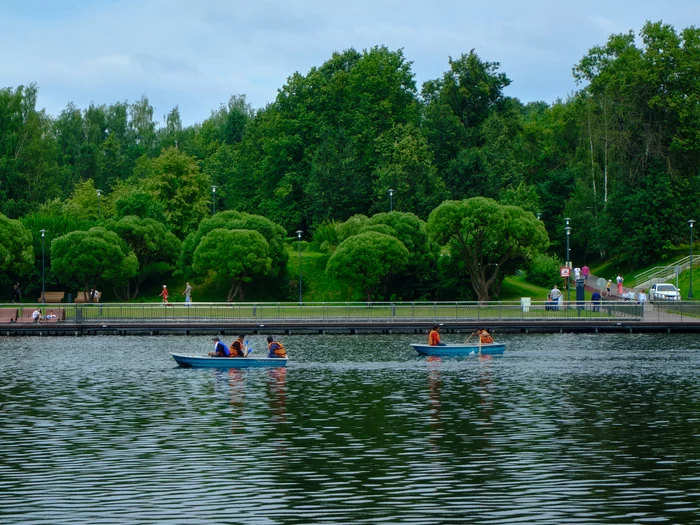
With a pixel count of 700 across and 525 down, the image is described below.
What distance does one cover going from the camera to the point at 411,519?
21422 millimetres

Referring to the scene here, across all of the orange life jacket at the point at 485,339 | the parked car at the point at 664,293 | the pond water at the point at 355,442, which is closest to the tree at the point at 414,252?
the parked car at the point at 664,293

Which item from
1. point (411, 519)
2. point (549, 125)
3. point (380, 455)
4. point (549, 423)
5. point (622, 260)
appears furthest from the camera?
point (549, 125)

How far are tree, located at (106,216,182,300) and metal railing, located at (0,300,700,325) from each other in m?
21.7

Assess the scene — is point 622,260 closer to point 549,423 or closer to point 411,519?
point 549,423

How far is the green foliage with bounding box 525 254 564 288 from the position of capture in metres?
102

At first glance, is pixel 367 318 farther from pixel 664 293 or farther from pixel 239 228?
pixel 664 293

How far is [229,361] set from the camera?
52625mm

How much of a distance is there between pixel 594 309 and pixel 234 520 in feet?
195

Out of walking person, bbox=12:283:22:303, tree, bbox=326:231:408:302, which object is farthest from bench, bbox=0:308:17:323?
tree, bbox=326:231:408:302

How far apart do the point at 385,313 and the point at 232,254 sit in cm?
2035

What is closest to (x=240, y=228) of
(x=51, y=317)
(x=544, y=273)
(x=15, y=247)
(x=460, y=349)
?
(x=15, y=247)

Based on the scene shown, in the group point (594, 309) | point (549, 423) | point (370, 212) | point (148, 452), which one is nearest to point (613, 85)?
point (370, 212)

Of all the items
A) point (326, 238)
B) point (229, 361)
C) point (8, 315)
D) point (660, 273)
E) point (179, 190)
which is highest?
point (179, 190)

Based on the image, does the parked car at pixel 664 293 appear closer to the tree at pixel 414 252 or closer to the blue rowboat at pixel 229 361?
the tree at pixel 414 252
